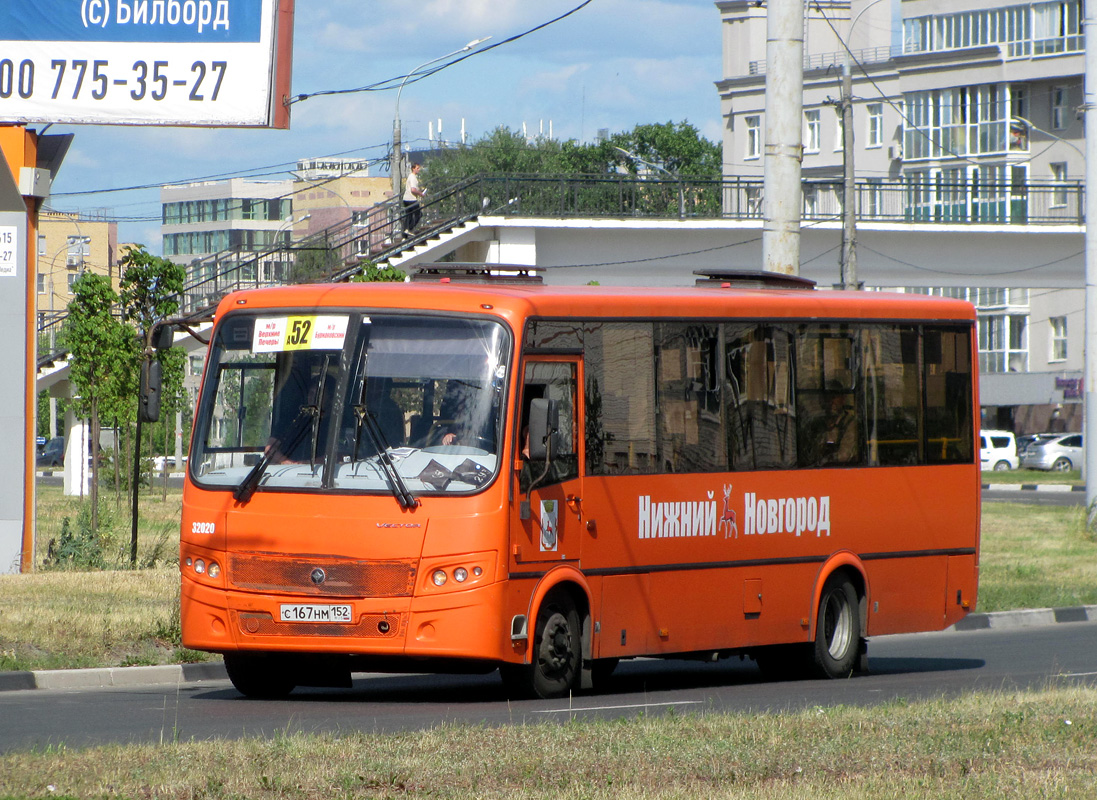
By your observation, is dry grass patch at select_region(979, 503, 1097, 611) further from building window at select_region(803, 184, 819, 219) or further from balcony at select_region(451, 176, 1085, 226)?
building window at select_region(803, 184, 819, 219)

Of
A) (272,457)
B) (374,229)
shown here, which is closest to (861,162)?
(374,229)

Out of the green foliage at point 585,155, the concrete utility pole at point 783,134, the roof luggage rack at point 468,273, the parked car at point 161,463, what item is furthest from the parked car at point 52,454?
the roof luggage rack at point 468,273

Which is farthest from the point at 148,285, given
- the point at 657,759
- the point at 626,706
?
the point at 657,759

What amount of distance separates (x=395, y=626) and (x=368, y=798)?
4194mm

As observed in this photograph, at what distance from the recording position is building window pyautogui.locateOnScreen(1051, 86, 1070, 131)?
82312 mm

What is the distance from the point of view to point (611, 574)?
40.4 feet

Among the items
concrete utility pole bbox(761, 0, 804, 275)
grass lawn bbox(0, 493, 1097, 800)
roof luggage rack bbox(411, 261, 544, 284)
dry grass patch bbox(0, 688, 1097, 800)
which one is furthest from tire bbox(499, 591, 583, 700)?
concrete utility pole bbox(761, 0, 804, 275)

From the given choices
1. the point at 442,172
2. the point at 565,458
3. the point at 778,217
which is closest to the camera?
the point at 565,458

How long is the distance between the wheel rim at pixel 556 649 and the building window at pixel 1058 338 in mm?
80678

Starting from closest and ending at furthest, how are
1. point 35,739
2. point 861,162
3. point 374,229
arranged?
point 35,739
point 374,229
point 861,162

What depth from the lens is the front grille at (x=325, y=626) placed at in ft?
36.8

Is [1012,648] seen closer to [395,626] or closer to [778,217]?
[778,217]

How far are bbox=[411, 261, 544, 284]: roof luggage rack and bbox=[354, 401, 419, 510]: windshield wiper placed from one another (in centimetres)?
187

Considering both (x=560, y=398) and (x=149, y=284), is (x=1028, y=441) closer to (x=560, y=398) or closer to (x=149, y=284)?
(x=149, y=284)
